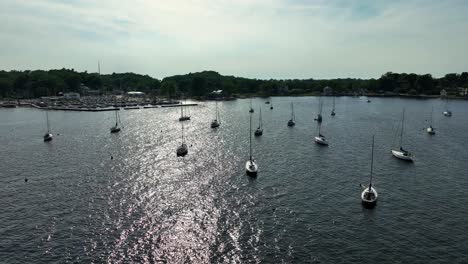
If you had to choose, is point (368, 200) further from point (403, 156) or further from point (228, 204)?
point (403, 156)

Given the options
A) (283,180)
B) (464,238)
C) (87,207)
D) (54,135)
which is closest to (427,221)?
(464,238)

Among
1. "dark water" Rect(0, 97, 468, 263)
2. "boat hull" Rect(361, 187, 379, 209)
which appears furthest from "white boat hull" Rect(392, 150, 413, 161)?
"boat hull" Rect(361, 187, 379, 209)

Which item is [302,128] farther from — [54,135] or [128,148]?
[54,135]

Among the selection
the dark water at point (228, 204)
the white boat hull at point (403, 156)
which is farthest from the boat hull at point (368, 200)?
the white boat hull at point (403, 156)

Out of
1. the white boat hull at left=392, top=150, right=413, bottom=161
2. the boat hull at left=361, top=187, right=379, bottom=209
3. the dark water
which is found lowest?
the dark water

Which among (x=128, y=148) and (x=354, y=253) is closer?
(x=354, y=253)

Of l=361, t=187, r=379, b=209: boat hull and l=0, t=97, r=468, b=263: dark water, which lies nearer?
l=0, t=97, r=468, b=263: dark water

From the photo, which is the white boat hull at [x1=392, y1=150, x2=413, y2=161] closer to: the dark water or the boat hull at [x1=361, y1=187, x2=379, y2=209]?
the dark water

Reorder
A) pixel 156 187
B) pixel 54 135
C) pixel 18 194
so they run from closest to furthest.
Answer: pixel 18 194
pixel 156 187
pixel 54 135
